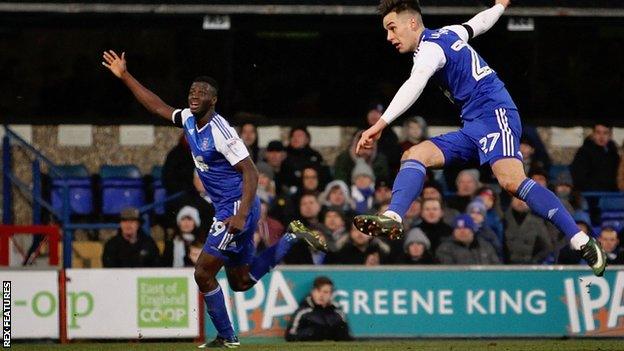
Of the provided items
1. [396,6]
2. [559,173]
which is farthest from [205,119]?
[559,173]

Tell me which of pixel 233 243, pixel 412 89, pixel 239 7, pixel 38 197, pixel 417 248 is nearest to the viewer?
pixel 412 89

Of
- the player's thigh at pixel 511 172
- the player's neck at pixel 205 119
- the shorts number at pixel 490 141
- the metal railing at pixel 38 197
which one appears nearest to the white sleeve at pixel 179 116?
the player's neck at pixel 205 119

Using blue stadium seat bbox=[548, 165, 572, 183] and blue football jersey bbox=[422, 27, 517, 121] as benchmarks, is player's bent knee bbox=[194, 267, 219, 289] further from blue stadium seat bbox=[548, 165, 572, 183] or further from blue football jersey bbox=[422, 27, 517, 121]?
blue stadium seat bbox=[548, 165, 572, 183]

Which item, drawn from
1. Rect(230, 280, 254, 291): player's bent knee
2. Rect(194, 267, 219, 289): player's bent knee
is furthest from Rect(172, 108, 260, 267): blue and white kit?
Rect(230, 280, 254, 291): player's bent knee

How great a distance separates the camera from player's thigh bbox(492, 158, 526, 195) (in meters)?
10.7

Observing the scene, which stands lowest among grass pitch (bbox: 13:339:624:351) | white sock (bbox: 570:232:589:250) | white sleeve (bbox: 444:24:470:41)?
grass pitch (bbox: 13:339:624:351)

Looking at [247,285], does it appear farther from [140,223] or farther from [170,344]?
[140,223]

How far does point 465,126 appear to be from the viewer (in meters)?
10.9

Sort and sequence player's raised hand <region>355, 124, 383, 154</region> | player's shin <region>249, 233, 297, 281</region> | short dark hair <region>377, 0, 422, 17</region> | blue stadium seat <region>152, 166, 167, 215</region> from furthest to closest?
blue stadium seat <region>152, 166, 167, 215</region> → player's shin <region>249, 233, 297, 281</region> → short dark hair <region>377, 0, 422, 17</region> → player's raised hand <region>355, 124, 383, 154</region>

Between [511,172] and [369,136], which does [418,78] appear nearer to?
[369,136]

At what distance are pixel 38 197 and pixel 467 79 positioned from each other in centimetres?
728

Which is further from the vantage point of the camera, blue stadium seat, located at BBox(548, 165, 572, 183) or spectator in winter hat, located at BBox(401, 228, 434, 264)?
blue stadium seat, located at BBox(548, 165, 572, 183)

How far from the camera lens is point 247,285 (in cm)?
1288

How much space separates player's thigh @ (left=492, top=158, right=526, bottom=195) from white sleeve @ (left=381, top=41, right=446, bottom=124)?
77 cm
